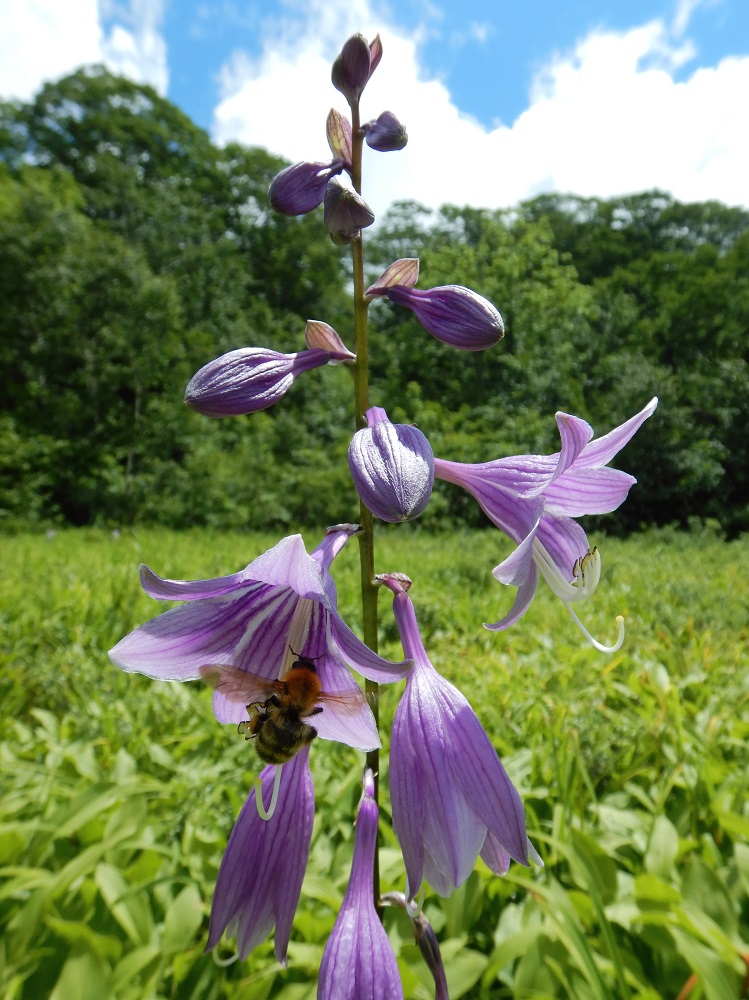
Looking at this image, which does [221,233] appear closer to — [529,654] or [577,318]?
[577,318]

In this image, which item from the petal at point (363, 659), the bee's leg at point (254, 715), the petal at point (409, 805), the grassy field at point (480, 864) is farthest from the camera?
the grassy field at point (480, 864)

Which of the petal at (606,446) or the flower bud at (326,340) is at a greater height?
the flower bud at (326,340)

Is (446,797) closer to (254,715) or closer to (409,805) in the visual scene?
(409,805)

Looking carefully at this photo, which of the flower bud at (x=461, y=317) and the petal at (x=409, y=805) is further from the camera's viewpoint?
the flower bud at (x=461, y=317)

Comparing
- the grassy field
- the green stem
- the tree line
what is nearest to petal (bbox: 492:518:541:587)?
the green stem

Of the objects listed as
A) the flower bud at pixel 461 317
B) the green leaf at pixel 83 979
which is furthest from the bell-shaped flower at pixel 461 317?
the green leaf at pixel 83 979

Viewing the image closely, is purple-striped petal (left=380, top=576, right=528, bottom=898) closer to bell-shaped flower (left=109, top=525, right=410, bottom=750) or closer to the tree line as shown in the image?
bell-shaped flower (left=109, top=525, right=410, bottom=750)

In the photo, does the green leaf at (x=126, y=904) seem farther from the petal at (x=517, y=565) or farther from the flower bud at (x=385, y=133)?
the flower bud at (x=385, y=133)
